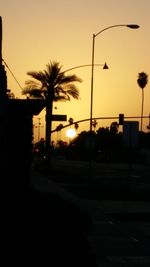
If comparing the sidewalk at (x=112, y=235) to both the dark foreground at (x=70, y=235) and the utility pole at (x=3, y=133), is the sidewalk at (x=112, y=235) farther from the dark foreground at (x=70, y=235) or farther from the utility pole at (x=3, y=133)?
the utility pole at (x=3, y=133)

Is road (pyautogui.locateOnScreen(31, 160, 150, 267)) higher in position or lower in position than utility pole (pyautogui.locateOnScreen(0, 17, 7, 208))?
lower

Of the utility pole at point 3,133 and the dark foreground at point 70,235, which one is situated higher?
the utility pole at point 3,133

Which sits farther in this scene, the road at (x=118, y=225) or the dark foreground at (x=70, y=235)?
the road at (x=118, y=225)

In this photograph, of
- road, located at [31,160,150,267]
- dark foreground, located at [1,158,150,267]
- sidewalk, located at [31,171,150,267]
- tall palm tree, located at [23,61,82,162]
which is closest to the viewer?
dark foreground, located at [1,158,150,267]

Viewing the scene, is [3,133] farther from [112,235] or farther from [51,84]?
[51,84]

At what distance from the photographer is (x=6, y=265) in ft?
32.2

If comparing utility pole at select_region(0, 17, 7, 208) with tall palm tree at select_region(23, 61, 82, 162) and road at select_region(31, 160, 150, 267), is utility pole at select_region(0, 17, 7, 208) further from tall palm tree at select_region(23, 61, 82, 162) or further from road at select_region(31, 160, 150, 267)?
tall palm tree at select_region(23, 61, 82, 162)

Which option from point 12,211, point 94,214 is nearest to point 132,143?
point 94,214

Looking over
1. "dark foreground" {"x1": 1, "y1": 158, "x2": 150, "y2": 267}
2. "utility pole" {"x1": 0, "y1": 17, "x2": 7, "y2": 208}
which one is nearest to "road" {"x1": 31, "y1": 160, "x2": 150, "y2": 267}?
"dark foreground" {"x1": 1, "y1": 158, "x2": 150, "y2": 267}

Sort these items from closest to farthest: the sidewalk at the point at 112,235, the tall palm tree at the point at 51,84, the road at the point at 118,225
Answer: the sidewalk at the point at 112,235
the road at the point at 118,225
the tall palm tree at the point at 51,84

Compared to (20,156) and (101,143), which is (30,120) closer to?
(20,156)

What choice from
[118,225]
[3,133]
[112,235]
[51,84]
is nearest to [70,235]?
[3,133]

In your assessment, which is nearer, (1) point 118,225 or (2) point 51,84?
(1) point 118,225

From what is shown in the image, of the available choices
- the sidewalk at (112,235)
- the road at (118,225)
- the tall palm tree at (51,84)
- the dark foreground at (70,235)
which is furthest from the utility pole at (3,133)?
the tall palm tree at (51,84)
